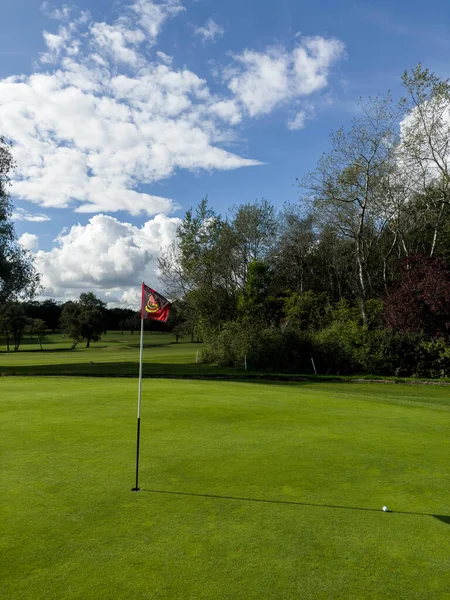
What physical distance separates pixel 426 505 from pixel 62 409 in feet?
28.2

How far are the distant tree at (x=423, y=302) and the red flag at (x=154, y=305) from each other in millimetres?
23492

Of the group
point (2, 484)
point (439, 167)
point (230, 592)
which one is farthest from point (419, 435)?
point (439, 167)

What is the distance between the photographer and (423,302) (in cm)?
2778

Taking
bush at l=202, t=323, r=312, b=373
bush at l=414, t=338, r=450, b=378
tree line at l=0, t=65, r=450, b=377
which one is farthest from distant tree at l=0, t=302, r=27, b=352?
bush at l=414, t=338, r=450, b=378

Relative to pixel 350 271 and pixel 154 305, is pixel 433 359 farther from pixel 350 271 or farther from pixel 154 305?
pixel 154 305

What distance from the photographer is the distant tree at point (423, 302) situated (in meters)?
26.9

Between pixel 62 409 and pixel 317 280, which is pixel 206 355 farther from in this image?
pixel 62 409

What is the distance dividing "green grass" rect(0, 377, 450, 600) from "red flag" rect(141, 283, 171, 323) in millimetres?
2163

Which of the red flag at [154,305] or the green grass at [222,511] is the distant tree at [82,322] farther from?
the red flag at [154,305]

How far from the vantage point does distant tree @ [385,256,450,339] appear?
26922 millimetres

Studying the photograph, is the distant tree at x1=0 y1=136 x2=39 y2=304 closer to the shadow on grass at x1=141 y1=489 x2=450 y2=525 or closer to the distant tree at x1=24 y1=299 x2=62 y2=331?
the shadow on grass at x1=141 y1=489 x2=450 y2=525

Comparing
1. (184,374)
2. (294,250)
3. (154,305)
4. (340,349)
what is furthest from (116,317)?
(154,305)

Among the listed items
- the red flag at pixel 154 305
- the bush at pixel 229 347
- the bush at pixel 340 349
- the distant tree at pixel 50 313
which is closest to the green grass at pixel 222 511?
the red flag at pixel 154 305

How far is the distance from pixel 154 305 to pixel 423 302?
24.4 m
